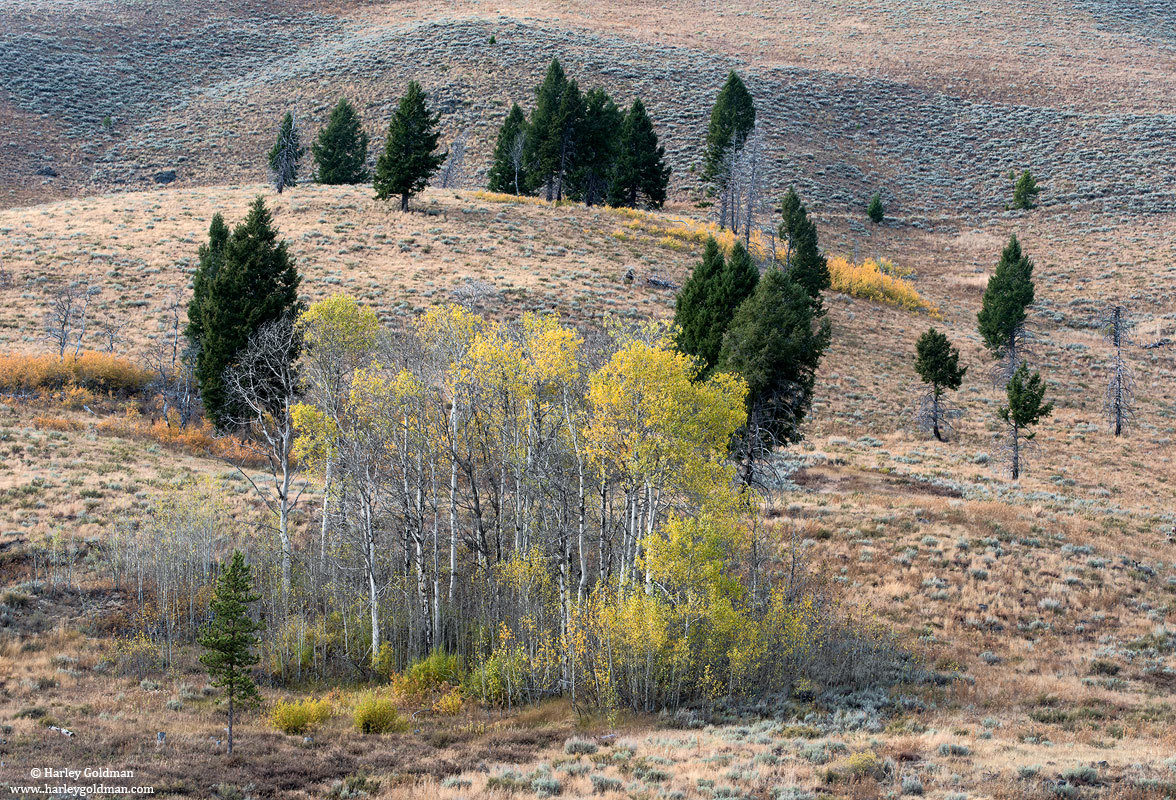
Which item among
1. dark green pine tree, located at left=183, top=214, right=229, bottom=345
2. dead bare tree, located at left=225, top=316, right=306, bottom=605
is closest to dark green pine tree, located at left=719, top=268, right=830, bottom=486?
dead bare tree, located at left=225, top=316, right=306, bottom=605

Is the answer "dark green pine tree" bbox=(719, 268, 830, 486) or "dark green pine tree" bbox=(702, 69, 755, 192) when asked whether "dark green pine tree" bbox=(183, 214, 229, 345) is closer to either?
"dark green pine tree" bbox=(719, 268, 830, 486)

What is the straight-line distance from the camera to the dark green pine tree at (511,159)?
67.1 meters

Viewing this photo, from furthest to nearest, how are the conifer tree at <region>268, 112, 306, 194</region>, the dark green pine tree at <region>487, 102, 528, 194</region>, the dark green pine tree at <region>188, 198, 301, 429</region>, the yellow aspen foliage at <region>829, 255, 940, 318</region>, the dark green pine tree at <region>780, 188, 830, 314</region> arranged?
1. the dark green pine tree at <region>487, 102, 528, 194</region>
2. the conifer tree at <region>268, 112, 306, 194</region>
3. the yellow aspen foliage at <region>829, 255, 940, 318</region>
4. the dark green pine tree at <region>780, 188, 830, 314</region>
5. the dark green pine tree at <region>188, 198, 301, 429</region>

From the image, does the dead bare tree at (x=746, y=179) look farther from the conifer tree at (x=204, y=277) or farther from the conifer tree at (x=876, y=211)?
the conifer tree at (x=204, y=277)

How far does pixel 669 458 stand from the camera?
1916 cm

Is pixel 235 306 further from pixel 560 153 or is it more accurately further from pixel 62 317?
pixel 560 153

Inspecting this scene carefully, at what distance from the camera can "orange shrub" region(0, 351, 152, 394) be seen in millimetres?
34031

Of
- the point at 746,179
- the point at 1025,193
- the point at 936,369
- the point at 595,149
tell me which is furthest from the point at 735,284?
the point at 1025,193

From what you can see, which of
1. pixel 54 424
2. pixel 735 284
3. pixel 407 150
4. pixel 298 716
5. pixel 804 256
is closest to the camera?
pixel 298 716

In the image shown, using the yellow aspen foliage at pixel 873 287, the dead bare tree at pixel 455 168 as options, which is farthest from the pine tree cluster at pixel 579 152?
the yellow aspen foliage at pixel 873 287

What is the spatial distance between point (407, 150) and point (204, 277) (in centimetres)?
2476

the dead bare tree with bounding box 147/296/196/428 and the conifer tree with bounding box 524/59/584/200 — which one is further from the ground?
the conifer tree with bounding box 524/59/584/200

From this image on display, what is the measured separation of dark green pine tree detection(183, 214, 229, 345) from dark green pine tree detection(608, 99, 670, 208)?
37087 millimetres

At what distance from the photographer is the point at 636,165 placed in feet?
220
